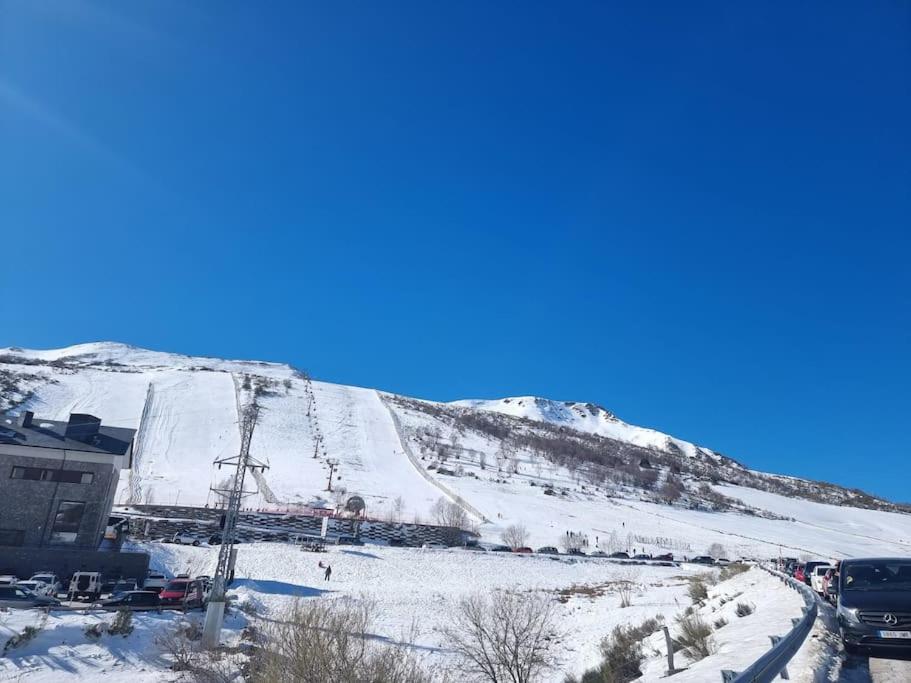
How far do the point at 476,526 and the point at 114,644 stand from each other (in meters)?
56.3

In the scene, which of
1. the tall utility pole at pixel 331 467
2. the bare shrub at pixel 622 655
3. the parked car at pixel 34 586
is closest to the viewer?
the bare shrub at pixel 622 655

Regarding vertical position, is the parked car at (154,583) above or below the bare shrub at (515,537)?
below

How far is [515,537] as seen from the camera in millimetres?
69250

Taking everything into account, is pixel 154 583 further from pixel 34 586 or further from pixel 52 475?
pixel 52 475

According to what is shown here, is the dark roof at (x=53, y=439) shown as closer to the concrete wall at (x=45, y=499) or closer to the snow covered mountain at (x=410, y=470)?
the concrete wall at (x=45, y=499)

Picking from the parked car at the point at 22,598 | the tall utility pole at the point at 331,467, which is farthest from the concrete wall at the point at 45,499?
the tall utility pole at the point at 331,467

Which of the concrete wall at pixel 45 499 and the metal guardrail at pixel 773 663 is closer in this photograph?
the metal guardrail at pixel 773 663

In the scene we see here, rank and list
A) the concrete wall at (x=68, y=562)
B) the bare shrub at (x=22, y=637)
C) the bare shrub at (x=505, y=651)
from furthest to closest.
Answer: the concrete wall at (x=68, y=562) < the bare shrub at (x=505, y=651) < the bare shrub at (x=22, y=637)

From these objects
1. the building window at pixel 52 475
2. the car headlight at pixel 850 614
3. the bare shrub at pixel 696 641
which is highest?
the building window at pixel 52 475

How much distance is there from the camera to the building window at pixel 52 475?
116 ft

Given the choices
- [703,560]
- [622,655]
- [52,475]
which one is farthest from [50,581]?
[703,560]

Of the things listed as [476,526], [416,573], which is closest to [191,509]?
[416,573]

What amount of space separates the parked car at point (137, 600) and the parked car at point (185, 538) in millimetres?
21539

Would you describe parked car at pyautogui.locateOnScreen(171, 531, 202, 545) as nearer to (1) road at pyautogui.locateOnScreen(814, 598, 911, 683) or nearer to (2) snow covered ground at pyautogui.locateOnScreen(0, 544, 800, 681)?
(2) snow covered ground at pyautogui.locateOnScreen(0, 544, 800, 681)
